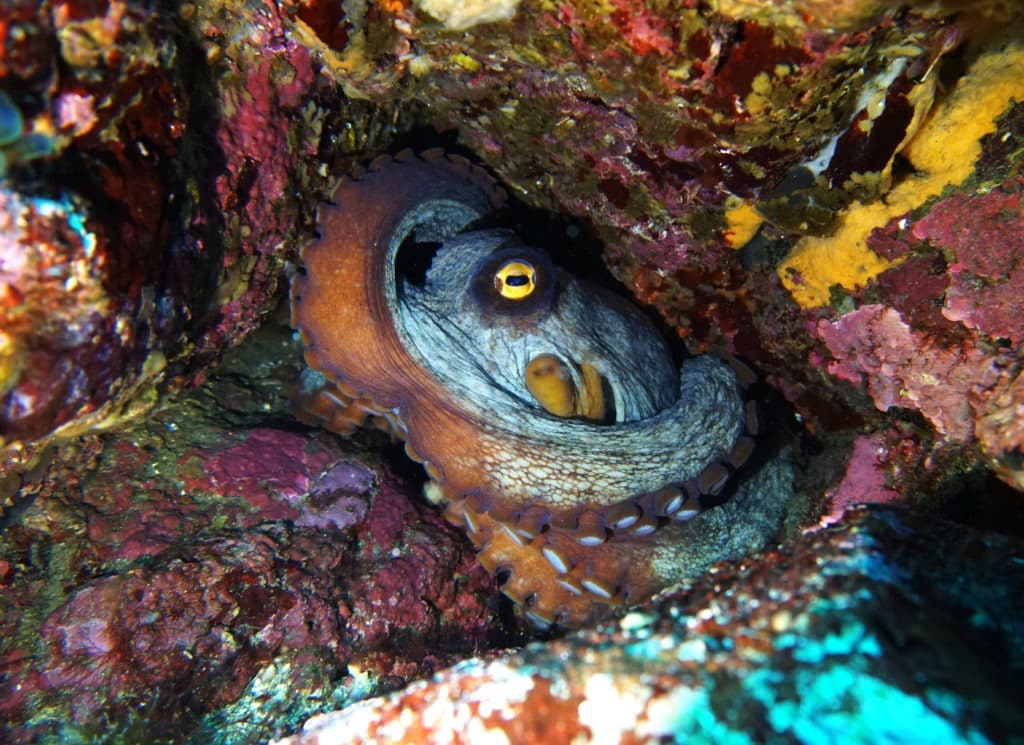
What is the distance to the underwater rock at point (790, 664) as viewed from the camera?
1.51 metres

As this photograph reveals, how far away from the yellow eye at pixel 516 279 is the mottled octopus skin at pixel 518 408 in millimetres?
97

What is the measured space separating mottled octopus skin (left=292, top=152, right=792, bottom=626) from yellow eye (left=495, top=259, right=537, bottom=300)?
0.10 m

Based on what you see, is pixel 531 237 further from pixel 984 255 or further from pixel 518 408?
pixel 984 255

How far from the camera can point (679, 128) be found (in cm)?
288

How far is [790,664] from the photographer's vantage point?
164 centimetres

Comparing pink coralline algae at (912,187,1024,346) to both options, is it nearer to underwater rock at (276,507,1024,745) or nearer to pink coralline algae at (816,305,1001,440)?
pink coralline algae at (816,305,1001,440)

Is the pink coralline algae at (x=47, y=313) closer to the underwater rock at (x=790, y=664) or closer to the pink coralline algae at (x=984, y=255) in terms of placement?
the underwater rock at (x=790, y=664)

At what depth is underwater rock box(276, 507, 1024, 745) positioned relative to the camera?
151 cm

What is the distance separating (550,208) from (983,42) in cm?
263

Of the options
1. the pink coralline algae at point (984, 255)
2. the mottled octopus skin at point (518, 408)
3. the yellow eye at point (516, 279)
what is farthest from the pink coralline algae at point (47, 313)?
the pink coralline algae at point (984, 255)

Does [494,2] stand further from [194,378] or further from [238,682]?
[238,682]

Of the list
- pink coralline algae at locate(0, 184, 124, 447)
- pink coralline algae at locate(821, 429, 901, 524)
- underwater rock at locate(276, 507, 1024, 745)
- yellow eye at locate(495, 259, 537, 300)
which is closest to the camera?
underwater rock at locate(276, 507, 1024, 745)

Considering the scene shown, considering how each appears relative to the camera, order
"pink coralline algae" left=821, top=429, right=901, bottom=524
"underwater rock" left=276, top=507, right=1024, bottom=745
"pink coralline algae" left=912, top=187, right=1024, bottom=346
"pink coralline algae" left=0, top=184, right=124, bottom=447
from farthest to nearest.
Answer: "pink coralline algae" left=821, top=429, right=901, bottom=524, "pink coralline algae" left=912, top=187, right=1024, bottom=346, "pink coralline algae" left=0, top=184, right=124, bottom=447, "underwater rock" left=276, top=507, right=1024, bottom=745

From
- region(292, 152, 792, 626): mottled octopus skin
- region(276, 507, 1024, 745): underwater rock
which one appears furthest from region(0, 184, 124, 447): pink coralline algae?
region(276, 507, 1024, 745): underwater rock
